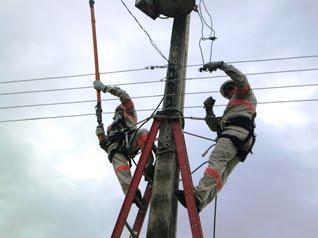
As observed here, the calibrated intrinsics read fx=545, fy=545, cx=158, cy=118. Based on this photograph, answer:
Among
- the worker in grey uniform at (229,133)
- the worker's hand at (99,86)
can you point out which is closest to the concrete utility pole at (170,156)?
the worker in grey uniform at (229,133)

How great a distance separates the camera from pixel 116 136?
7.55 m

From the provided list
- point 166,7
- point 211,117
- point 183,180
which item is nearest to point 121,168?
point 211,117

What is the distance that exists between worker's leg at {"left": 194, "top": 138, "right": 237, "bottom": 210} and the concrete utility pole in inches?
12.4

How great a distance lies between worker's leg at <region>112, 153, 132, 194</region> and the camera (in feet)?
23.9

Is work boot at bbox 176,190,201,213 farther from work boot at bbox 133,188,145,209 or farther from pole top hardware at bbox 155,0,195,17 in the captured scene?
pole top hardware at bbox 155,0,195,17

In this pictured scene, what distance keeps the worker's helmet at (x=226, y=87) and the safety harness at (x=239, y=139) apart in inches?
26.3

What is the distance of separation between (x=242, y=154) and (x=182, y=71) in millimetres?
1288

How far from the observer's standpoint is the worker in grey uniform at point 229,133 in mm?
6422

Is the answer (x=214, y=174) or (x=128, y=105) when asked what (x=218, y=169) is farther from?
(x=128, y=105)

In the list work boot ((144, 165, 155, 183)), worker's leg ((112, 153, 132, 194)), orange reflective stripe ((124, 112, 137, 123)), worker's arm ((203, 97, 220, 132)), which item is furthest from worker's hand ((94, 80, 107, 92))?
worker's arm ((203, 97, 220, 132))

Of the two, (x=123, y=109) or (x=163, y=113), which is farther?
(x=123, y=109)

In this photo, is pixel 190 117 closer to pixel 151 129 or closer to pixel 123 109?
pixel 151 129

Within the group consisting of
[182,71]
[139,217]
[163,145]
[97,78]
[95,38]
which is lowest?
[139,217]

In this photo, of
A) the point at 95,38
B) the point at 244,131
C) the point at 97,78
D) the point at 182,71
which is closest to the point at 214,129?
the point at 244,131
